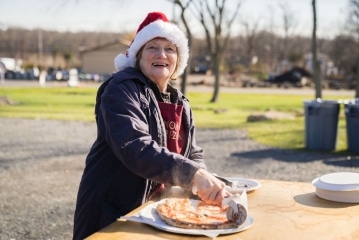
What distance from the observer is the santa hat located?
2.39 metres

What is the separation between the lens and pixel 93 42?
386 ft

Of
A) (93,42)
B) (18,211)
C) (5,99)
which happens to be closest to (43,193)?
(18,211)

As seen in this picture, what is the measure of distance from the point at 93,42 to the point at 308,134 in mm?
111600

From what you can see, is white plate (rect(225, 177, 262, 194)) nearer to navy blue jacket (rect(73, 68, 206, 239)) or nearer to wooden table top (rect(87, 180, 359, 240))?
wooden table top (rect(87, 180, 359, 240))

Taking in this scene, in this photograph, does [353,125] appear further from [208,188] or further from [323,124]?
[208,188]

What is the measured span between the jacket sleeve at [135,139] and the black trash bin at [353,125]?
7964 millimetres

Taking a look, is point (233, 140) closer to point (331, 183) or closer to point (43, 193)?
point (43, 193)

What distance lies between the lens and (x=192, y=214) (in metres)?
2.00

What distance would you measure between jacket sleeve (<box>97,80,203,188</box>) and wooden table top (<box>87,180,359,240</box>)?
0.72ft

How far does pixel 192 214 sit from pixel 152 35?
2.90 feet

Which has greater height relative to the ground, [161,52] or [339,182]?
[161,52]

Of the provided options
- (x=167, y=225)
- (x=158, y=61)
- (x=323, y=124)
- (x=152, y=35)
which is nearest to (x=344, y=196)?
(x=167, y=225)

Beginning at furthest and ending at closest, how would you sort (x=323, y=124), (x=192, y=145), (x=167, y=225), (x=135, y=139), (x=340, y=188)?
(x=323, y=124) < (x=192, y=145) < (x=340, y=188) < (x=135, y=139) < (x=167, y=225)

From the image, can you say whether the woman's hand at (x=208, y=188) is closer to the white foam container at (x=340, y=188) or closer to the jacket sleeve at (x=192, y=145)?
the jacket sleeve at (x=192, y=145)
